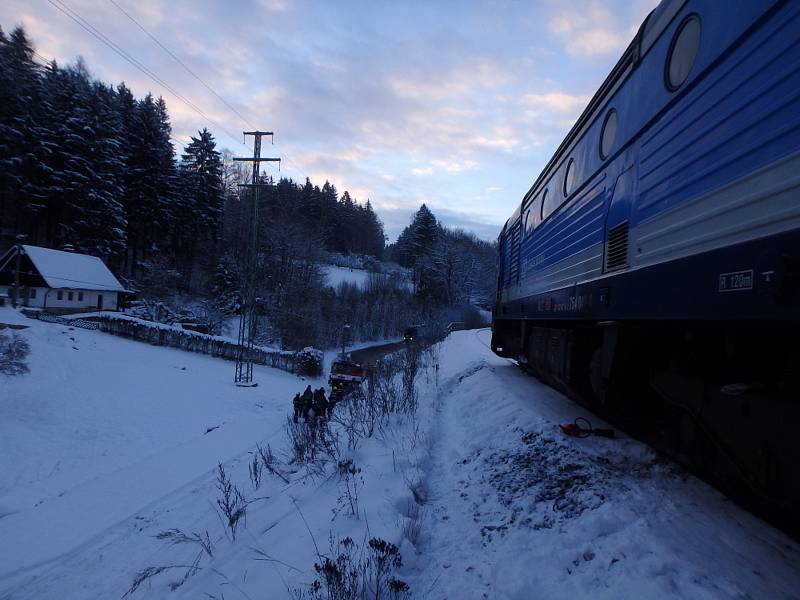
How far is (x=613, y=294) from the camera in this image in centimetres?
360

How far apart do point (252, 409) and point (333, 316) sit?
25.9 m

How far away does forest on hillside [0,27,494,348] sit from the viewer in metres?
33.7

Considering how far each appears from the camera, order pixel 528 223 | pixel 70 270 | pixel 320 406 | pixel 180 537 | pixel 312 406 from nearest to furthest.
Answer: pixel 180 537
pixel 528 223
pixel 320 406
pixel 312 406
pixel 70 270

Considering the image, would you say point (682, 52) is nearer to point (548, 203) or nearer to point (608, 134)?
point (608, 134)

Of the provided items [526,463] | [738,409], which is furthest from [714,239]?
[526,463]

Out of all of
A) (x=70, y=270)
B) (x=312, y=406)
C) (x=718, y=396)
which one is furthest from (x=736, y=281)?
(x=70, y=270)

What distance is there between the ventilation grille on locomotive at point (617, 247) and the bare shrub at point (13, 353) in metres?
18.9

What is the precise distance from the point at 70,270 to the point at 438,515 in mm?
36337

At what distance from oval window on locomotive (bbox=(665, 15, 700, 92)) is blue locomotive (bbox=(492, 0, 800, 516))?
1 cm

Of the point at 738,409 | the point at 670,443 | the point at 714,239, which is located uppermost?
the point at 714,239

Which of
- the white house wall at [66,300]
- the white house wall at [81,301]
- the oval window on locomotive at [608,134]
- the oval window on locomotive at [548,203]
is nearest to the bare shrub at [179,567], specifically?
the oval window on locomotive at [608,134]

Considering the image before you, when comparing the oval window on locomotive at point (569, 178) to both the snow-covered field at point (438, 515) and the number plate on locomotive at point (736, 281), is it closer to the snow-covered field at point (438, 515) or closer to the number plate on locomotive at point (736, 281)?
the snow-covered field at point (438, 515)

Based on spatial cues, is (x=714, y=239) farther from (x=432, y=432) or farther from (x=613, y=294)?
(x=432, y=432)

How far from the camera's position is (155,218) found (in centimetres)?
4150
